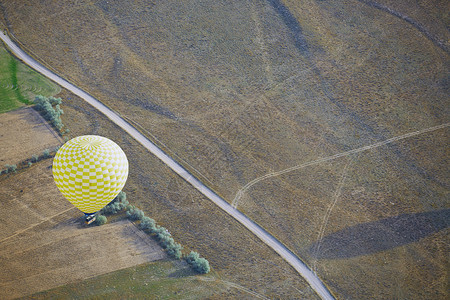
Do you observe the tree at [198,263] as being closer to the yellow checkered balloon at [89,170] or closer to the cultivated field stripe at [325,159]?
the cultivated field stripe at [325,159]

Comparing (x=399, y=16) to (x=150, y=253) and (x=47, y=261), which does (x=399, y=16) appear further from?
(x=47, y=261)

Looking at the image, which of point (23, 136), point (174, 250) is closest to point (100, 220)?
point (174, 250)

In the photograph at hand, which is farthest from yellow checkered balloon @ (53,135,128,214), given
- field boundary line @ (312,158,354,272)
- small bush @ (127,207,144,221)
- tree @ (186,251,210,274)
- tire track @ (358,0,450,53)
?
tire track @ (358,0,450,53)

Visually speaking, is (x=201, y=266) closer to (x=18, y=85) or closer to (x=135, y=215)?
(x=135, y=215)

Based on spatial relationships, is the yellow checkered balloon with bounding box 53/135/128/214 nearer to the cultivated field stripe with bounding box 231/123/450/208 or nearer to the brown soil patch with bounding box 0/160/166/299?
the brown soil patch with bounding box 0/160/166/299

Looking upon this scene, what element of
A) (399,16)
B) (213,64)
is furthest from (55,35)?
(399,16)
